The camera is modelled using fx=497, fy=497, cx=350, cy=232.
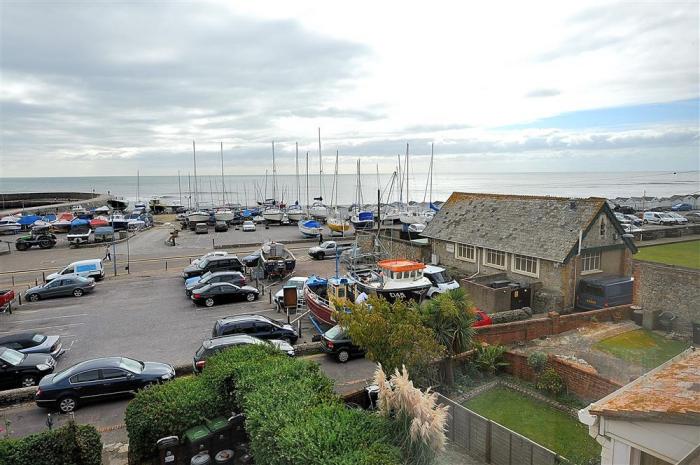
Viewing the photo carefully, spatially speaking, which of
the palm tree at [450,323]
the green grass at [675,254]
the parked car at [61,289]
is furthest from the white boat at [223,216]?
the palm tree at [450,323]

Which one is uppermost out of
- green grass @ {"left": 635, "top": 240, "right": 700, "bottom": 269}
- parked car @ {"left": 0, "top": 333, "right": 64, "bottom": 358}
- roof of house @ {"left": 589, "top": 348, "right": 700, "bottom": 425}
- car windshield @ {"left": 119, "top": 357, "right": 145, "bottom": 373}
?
roof of house @ {"left": 589, "top": 348, "right": 700, "bottom": 425}

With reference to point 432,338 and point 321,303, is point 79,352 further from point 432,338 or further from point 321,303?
point 432,338

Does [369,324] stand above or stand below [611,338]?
above

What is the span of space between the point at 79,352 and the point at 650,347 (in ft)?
73.3

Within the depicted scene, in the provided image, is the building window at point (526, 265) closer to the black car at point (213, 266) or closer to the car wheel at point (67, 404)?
the black car at point (213, 266)

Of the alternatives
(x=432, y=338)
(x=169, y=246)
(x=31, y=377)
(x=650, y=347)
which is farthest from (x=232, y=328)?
(x=169, y=246)

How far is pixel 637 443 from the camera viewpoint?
7969 mm

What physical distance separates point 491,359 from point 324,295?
11305 millimetres

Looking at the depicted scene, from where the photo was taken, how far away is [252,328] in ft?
63.3

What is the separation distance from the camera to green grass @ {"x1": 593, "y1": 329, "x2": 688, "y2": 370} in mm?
17111

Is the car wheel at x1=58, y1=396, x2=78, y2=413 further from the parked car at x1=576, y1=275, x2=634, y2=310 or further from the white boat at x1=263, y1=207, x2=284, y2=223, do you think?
the white boat at x1=263, y1=207, x2=284, y2=223

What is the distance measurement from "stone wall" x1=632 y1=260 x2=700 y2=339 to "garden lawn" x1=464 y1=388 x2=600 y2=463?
9.40m

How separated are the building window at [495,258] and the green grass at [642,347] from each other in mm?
8102

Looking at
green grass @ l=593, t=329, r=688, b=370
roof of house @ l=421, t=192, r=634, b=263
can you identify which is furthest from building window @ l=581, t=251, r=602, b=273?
green grass @ l=593, t=329, r=688, b=370
